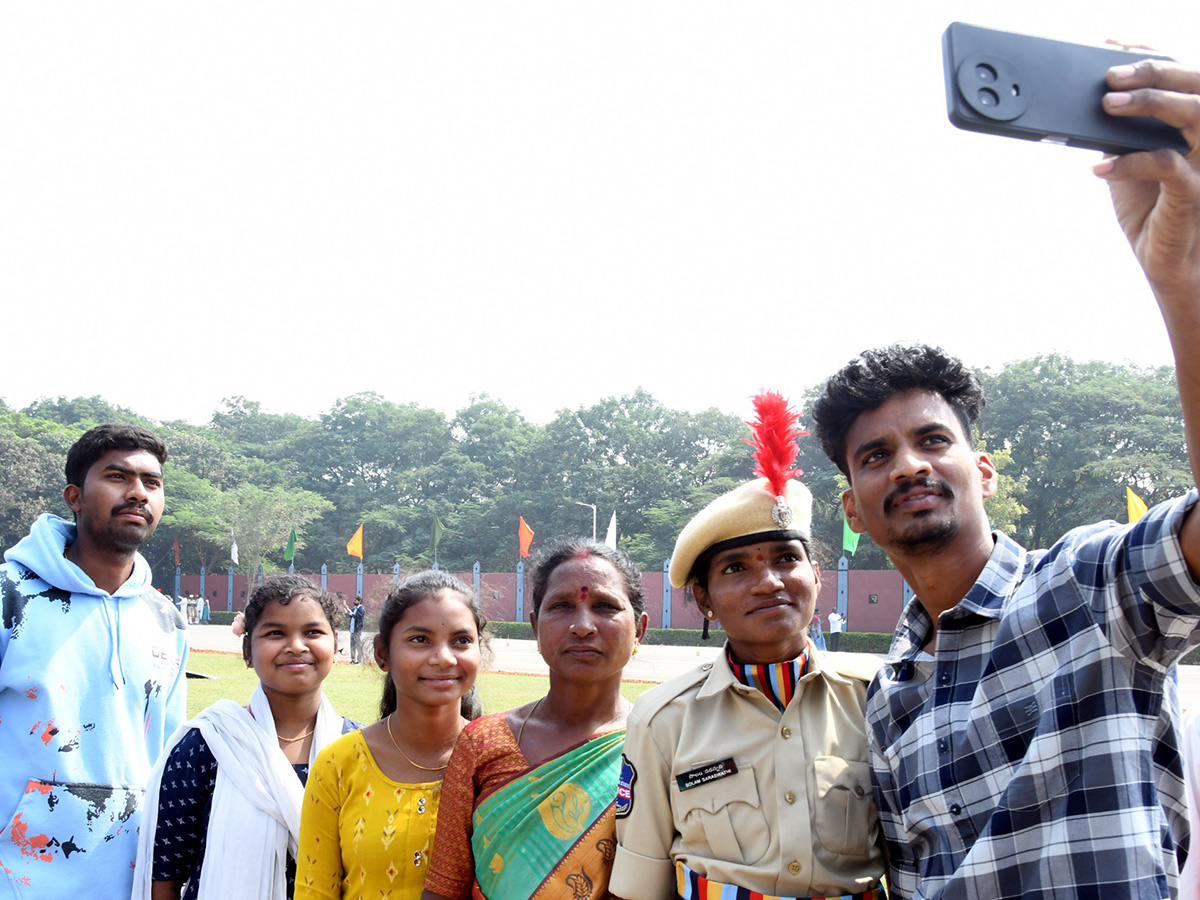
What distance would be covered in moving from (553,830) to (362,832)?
2.18ft

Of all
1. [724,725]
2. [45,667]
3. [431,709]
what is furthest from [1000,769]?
[45,667]

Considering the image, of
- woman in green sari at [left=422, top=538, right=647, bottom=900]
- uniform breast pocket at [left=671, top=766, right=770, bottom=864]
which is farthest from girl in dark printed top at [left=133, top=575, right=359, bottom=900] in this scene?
uniform breast pocket at [left=671, top=766, right=770, bottom=864]

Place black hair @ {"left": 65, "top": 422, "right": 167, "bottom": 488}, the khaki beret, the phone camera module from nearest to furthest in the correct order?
the phone camera module
the khaki beret
black hair @ {"left": 65, "top": 422, "right": 167, "bottom": 488}

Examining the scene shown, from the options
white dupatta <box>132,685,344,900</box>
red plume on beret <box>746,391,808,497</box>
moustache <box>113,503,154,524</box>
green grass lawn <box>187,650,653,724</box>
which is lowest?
green grass lawn <box>187,650,653,724</box>

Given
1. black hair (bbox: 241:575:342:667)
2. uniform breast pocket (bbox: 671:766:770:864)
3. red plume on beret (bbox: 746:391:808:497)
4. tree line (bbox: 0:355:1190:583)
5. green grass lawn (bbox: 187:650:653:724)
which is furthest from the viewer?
tree line (bbox: 0:355:1190:583)

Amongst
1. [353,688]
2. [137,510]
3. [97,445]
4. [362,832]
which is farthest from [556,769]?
[353,688]

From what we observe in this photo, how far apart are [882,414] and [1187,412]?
84cm

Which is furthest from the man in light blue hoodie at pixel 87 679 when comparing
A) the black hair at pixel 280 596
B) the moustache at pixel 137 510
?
the black hair at pixel 280 596

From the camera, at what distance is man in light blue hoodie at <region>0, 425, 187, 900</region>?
3.34 meters

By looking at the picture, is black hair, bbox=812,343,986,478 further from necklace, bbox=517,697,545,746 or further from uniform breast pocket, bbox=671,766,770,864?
necklace, bbox=517,697,545,746

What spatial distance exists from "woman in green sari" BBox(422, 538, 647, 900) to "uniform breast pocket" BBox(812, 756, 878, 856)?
2.29ft

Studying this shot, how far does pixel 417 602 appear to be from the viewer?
3311mm

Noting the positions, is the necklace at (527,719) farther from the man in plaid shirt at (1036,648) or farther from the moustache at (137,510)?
the moustache at (137,510)

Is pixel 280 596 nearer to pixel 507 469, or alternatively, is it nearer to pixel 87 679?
pixel 87 679
